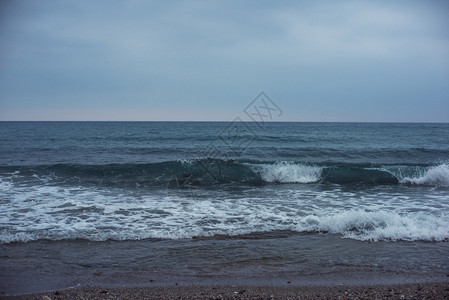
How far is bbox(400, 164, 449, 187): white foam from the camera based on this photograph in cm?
1441

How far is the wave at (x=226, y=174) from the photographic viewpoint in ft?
47.6

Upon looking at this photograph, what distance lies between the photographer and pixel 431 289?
4559 mm

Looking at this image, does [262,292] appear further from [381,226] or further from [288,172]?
[288,172]

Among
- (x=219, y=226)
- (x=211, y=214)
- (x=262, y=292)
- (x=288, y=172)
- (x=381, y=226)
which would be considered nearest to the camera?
(x=262, y=292)

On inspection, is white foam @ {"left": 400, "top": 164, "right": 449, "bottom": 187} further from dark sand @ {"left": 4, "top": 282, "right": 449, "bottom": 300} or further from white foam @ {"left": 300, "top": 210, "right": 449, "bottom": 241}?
dark sand @ {"left": 4, "top": 282, "right": 449, "bottom": 300}

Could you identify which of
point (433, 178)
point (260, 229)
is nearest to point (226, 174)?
point (260, 229)

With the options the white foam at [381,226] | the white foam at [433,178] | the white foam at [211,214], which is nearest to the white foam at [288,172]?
the white foam at [211,214]

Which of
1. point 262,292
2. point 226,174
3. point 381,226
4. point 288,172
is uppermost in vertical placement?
point 288,172

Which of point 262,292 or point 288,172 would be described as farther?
point 288,172

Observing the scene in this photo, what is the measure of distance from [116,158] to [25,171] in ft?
18.3

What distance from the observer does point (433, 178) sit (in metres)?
14.6

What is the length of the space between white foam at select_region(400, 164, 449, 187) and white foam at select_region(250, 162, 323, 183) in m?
4.10

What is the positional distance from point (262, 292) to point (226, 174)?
11587mm

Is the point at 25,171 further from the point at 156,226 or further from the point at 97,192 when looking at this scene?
the point at 156,226
